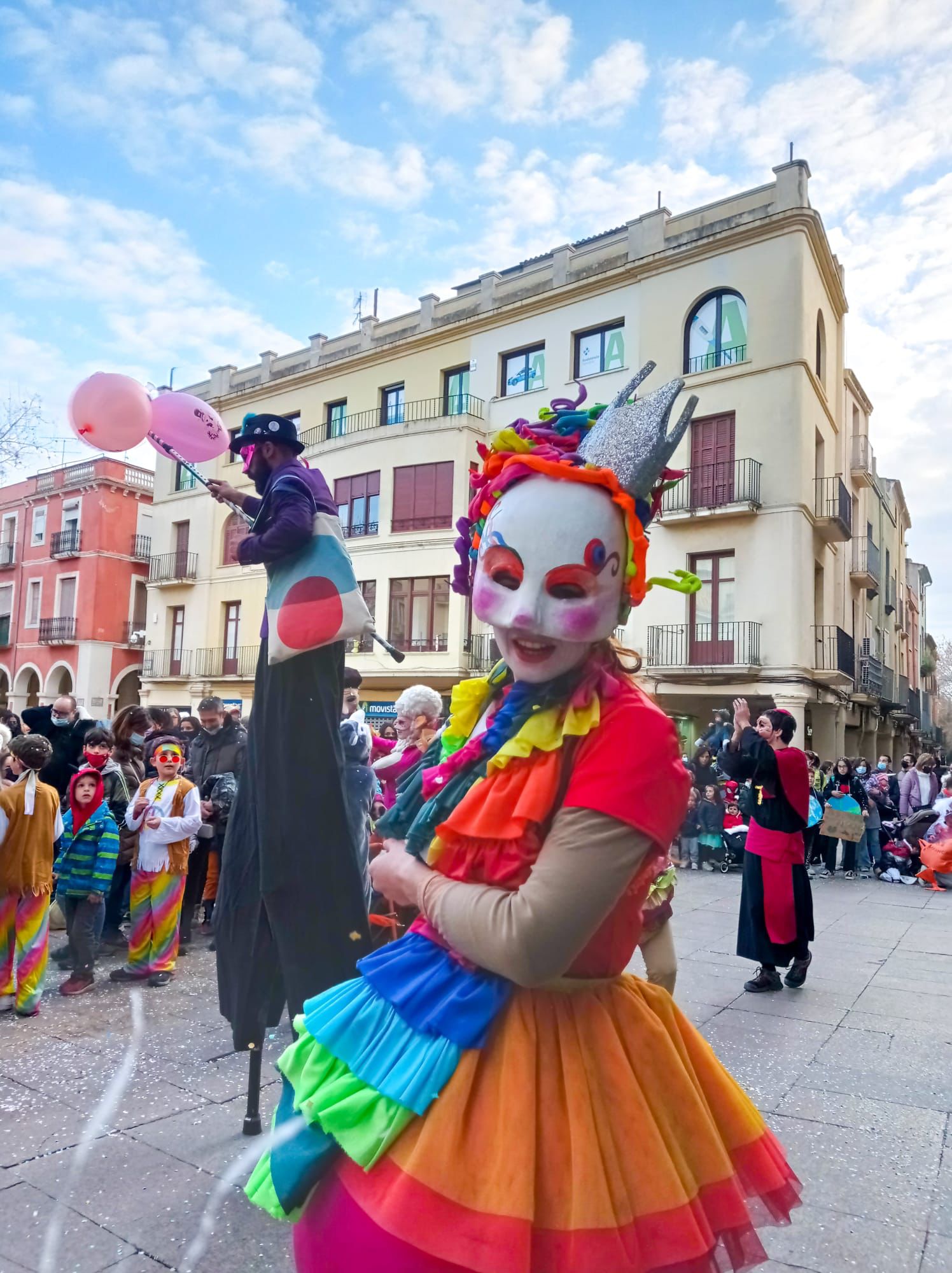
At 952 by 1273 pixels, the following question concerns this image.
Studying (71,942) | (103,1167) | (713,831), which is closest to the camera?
(103,1167)

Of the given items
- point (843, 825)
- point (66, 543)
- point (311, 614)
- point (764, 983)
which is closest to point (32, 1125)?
point (311, 614)

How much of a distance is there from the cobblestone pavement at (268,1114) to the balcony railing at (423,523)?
1655 cm

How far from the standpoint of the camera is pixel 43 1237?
8.16 feet

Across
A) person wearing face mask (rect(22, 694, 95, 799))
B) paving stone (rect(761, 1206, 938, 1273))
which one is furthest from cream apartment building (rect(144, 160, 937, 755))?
paving stone (rect(761, 1206, 938, 1273))

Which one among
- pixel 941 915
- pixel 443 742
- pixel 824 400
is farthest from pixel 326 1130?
pixel 824 400

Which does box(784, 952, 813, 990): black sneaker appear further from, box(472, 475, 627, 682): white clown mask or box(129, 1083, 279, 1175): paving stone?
box(472, 475, 627, 682): white clown mask

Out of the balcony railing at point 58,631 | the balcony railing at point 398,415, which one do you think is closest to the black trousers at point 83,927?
the balcony railing at point 398,415

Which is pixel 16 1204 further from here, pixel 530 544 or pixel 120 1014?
pixel 530 544

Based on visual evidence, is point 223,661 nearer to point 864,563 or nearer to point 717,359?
point 717,359

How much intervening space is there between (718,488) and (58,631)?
23357 millimetres

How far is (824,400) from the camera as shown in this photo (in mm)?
19812

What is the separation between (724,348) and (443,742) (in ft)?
60.7

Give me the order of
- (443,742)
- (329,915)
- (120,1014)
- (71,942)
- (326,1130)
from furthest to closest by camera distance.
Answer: (71,942) < (120,1014) < (329,915) < (443,742) < (326,1130)

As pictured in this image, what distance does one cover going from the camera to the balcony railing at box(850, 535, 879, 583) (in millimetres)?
23562
